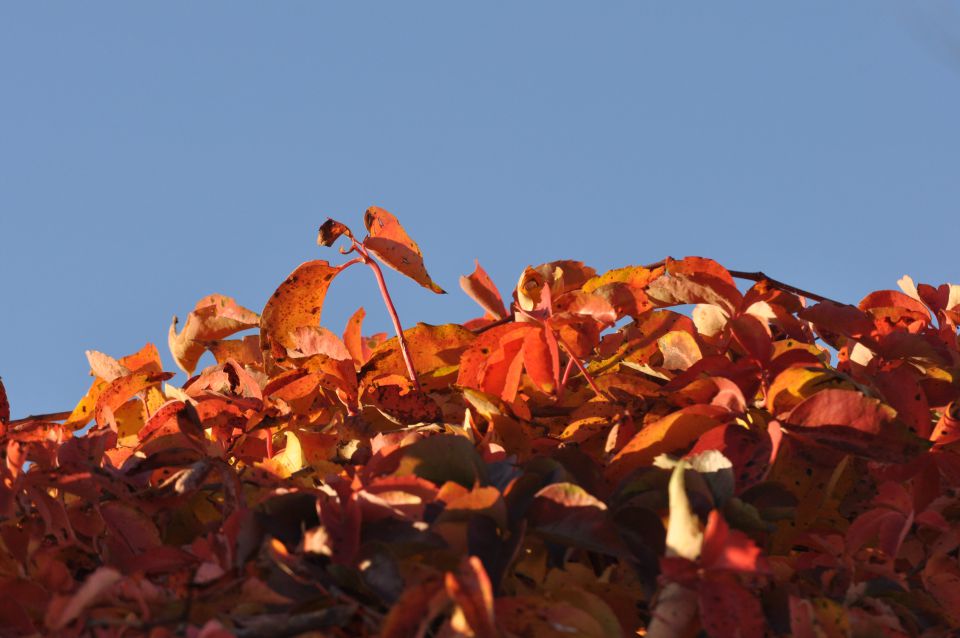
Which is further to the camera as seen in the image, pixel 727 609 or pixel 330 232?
Result: pixel 330 232

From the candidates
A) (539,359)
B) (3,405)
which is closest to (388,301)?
(539,359)

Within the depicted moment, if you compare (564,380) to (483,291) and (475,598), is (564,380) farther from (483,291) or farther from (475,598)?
(475,598)

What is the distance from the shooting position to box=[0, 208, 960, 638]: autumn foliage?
3.23 ft

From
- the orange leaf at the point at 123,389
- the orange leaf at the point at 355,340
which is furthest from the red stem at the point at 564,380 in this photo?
the orange leaf at the point at 123,389

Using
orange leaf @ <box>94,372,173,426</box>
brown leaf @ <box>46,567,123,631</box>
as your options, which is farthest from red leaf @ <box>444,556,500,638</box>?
orange leaf @ <box>94,372,173,426</box>

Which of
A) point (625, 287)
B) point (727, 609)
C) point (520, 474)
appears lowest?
point (727, 609)

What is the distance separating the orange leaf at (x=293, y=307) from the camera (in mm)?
1519

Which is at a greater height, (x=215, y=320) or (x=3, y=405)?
(x=215, y=320)

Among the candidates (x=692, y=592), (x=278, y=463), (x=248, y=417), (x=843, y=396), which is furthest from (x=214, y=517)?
(x=843, y=396)

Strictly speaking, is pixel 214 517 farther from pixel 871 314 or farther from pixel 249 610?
pixel 871 314

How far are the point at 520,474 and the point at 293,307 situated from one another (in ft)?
1.88

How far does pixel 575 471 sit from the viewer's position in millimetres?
1189

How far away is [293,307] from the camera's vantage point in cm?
154

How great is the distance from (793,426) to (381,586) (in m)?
0.48
